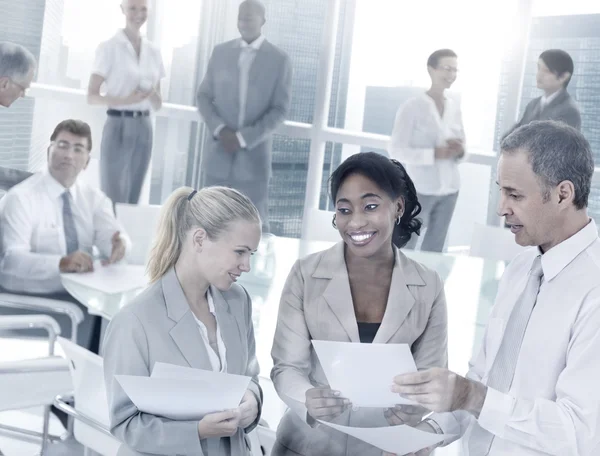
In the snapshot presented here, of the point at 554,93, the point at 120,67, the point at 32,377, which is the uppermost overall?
the point at 554,93

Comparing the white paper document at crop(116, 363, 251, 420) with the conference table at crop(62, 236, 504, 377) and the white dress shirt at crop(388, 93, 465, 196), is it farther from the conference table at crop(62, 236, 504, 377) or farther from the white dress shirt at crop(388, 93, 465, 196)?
the white dress shirt at crop(388, 93, 465, 196)

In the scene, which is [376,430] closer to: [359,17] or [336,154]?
[336,154]

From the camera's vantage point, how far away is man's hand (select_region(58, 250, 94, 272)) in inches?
125

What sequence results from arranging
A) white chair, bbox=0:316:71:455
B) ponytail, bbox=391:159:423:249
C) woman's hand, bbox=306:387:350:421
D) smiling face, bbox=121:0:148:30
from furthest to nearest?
1. smiling face, bbox=121:0:148:30
2. white chair, bbox=0:316:71:455
3. ponytail, bbox=391:159:423:249
4. woman's hand, bbox=306:387:350:421

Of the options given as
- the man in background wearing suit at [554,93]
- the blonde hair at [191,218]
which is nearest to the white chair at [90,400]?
the blonde hair at [191,218]

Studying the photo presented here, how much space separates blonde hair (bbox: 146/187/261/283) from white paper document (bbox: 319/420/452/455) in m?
0.45

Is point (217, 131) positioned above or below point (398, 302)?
above

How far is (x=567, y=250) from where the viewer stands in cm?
145

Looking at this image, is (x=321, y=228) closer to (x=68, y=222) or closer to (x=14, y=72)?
(x=68, y=222)

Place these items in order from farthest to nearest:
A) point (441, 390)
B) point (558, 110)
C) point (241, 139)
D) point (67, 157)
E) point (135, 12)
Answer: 1. point (558, 110)
2. point (241, 139)
3. point (135, 12)
4. point (67, 157)
5. point (441, 390)

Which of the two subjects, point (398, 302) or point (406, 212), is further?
point (406, 212)

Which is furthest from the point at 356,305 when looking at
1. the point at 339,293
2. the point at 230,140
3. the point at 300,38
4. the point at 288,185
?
the point at 300,38

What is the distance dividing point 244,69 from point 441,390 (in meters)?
3.81

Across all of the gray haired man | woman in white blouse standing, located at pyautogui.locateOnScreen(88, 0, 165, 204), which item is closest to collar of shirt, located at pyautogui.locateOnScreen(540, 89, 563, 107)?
woman in white blouse standing, located at pyautogui.locateOnScreen(88, 0, 165, 204)
